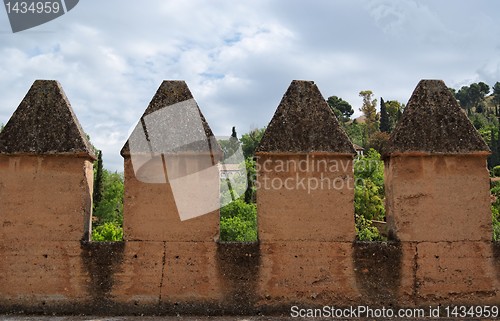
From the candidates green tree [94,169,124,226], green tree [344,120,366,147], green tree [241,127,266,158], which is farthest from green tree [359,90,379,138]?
green tree [94,169,124,226]

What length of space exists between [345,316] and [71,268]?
4.20m

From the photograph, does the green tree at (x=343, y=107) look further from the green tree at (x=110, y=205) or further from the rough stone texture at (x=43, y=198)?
the rough stone texture at (x=43, y=198)

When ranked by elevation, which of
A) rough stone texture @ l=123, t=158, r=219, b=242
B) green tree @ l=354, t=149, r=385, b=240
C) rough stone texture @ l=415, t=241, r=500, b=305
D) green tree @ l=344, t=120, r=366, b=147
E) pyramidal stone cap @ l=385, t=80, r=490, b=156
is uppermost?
green tree @ l=344, t=120, r=366, b=147

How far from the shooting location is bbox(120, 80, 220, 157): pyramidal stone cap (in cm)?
761

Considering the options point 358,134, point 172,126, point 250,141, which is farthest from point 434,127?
point 358,134

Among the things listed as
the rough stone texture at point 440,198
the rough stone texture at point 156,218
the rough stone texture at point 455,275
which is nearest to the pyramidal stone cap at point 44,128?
the rough stone texture at point 156,218

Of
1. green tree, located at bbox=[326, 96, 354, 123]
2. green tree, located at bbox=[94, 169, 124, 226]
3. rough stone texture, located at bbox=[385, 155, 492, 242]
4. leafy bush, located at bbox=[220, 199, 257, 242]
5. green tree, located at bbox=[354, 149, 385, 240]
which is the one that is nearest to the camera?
rough stone texture, located at bbox=[385, 155, 492, 242]

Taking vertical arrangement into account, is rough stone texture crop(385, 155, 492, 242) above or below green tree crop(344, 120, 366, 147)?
below

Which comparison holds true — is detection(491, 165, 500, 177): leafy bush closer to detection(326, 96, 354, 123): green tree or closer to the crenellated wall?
the crenellated wall

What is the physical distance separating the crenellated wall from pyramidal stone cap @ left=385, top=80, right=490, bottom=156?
0.9 inches

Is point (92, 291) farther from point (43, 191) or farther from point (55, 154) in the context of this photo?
point (55, 154)

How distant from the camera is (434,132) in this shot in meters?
7.68

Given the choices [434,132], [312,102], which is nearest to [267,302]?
[312,102]

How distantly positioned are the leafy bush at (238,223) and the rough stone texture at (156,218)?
2302 cm
